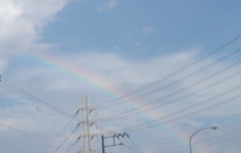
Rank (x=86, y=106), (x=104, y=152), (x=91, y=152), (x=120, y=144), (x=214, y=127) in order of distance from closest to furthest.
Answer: (x=214, y=127)
(x=104, y=152)
(x=120, y=144)
(x=91, y=152)
(x=86, y=106)

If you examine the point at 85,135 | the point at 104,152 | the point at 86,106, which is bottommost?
the point at 104,152

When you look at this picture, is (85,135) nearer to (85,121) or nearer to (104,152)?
(85,121)

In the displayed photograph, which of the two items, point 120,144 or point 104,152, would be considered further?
point 120,144

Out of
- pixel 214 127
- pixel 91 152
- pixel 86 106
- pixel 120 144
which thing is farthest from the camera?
pixel 86 106

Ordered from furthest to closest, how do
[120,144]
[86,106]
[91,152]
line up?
[86,106] → [91,152] → [120,144]

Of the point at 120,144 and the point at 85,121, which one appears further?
the point at 85,121

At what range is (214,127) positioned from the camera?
168 ft

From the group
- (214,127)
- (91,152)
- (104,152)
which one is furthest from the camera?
(91,152)

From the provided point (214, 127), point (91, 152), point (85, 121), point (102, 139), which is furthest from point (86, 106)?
point (214, 127)

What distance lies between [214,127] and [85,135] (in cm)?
2674

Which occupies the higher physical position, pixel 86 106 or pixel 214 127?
pixel 86 106

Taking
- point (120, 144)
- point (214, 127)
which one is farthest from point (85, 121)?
point (214, 127)

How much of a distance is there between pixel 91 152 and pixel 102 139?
347 inches

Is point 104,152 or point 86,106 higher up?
point 86,106
